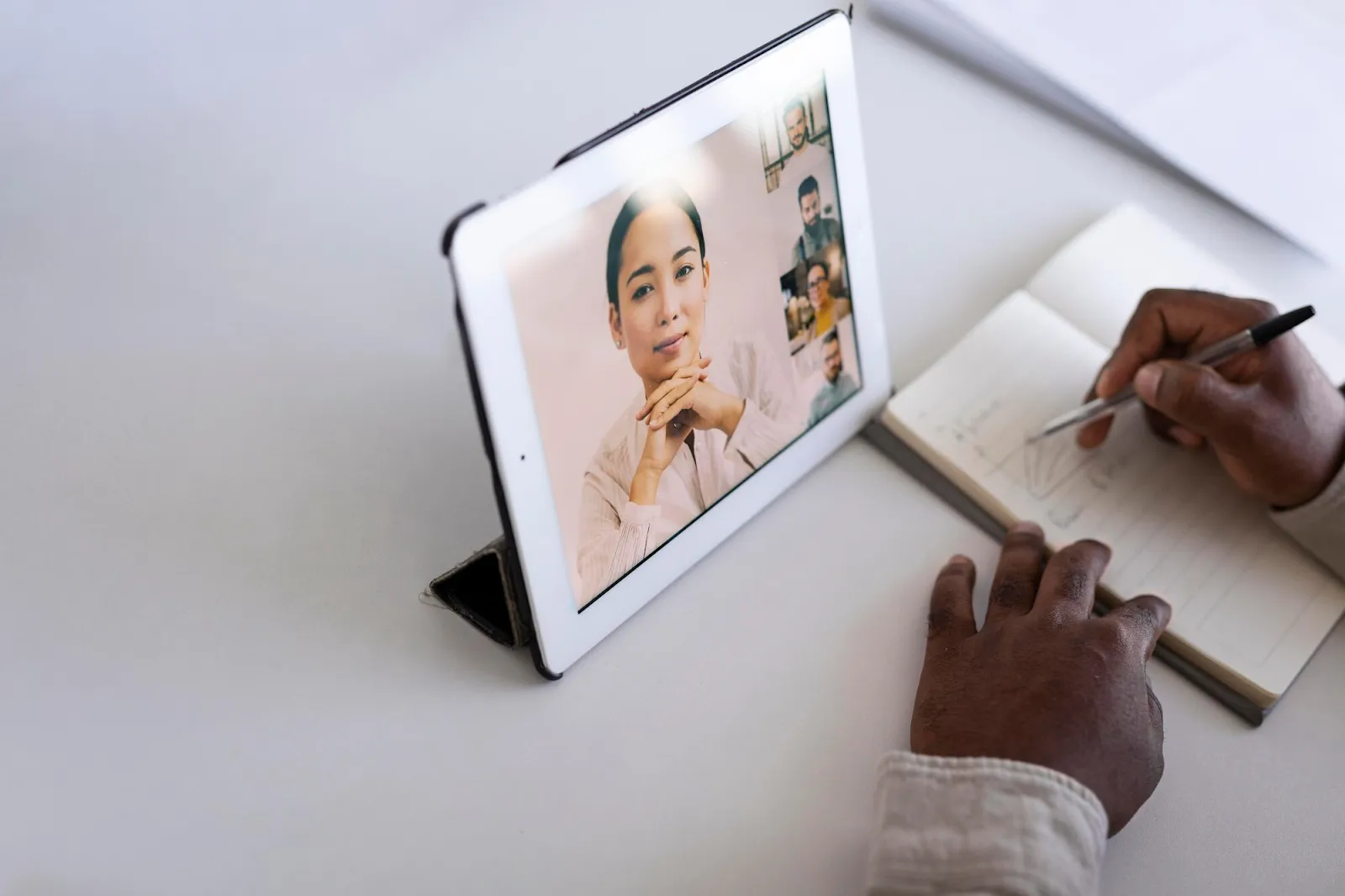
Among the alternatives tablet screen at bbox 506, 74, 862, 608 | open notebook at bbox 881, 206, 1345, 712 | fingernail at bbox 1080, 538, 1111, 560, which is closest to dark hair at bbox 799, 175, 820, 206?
tablet screen at bbox 506, 74, 862, 608

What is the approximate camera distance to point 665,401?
629mm

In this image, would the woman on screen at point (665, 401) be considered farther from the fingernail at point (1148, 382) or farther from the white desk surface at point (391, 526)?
the fingernail at point (1148, 382)

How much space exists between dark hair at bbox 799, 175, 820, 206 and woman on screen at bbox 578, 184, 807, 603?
3.2 inches

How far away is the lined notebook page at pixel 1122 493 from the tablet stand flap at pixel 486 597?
11.2 inches

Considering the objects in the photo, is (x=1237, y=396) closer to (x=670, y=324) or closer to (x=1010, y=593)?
(x=1010, y=593)

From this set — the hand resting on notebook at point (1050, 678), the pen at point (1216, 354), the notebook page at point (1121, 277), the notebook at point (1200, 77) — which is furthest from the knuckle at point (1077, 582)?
the notebook at point (1200, 77)

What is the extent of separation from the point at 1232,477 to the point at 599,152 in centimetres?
46

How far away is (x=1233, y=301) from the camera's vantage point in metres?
0.73

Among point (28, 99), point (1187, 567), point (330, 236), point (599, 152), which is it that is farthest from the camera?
point (28, 99)

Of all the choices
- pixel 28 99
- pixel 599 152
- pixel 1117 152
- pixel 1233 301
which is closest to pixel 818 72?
pixel 599 152

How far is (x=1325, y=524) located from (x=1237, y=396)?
0.30 feet

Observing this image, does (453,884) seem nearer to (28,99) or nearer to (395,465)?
(395,465)

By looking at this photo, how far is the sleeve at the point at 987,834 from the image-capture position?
0.51 m

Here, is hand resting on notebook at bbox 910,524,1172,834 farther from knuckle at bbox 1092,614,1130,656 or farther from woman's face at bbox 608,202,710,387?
woman's face at bbox 608,202,710,387
